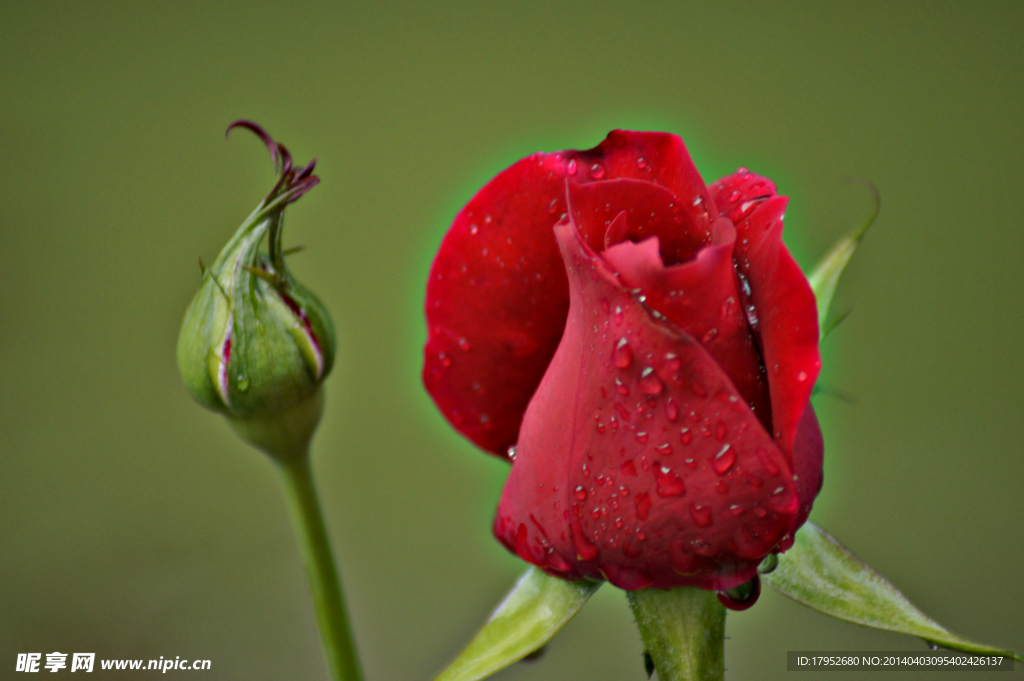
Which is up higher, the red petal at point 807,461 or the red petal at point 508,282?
the red petal at point 508,282

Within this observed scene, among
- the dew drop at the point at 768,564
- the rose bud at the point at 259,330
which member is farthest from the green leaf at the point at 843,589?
the rose bud at the point at 259,330

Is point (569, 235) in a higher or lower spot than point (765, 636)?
higher

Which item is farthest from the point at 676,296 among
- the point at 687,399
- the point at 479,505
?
the point at 479,505

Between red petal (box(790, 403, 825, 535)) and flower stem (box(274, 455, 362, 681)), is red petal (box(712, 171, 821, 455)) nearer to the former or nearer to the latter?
red petal (box(790, 403, 825, 535))

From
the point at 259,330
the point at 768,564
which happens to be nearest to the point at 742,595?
the point at 768,564

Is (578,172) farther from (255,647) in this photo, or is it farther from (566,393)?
(255,647)

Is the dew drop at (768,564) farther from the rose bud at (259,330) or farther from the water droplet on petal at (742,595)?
the rose bud at (259,330)
